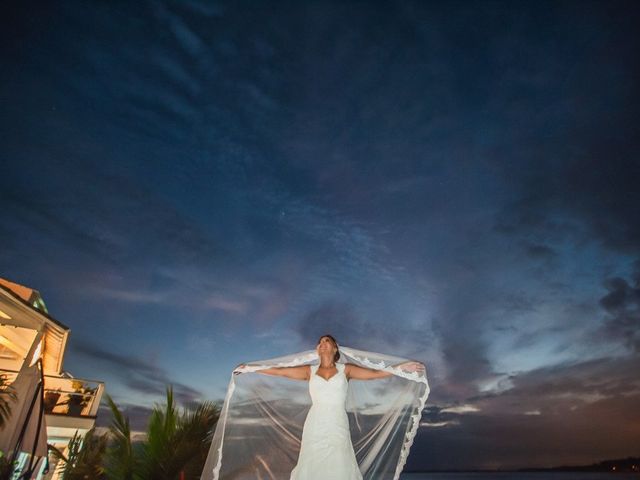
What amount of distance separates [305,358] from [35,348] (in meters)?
9.32

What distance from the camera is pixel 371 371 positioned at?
500 centimetres

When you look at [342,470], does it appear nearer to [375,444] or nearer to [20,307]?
[375,444]

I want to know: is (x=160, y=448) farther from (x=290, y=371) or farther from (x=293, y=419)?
(x=290, y=371)

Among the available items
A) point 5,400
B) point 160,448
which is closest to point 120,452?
point 160,448

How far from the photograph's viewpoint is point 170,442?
6430 millimetres

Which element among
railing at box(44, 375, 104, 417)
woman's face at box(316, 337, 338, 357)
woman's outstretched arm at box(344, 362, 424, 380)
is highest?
railing at box(44, 375, 104, 417)

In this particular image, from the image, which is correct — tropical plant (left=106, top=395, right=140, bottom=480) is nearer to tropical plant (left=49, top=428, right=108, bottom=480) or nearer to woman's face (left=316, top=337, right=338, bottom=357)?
tropical plant (left=49, top=428, right=108, bottom=480)

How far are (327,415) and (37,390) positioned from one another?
7.15 metres

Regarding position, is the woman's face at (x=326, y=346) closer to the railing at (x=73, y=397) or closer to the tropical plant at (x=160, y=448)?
the tropical plant at (x=160, y=448)

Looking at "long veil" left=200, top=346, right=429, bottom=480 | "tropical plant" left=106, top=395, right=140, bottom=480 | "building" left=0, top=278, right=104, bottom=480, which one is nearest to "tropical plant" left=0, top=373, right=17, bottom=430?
"building" left=0, top=278, right=104, bottom=480

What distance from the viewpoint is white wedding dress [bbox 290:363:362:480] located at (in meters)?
3.90

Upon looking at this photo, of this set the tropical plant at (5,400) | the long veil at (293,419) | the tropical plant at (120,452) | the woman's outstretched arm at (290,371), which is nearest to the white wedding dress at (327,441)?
the woman's outstretched arm at (290,371)

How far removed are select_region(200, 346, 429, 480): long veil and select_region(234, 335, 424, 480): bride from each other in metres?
0.14

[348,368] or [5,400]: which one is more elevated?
[5,400]
